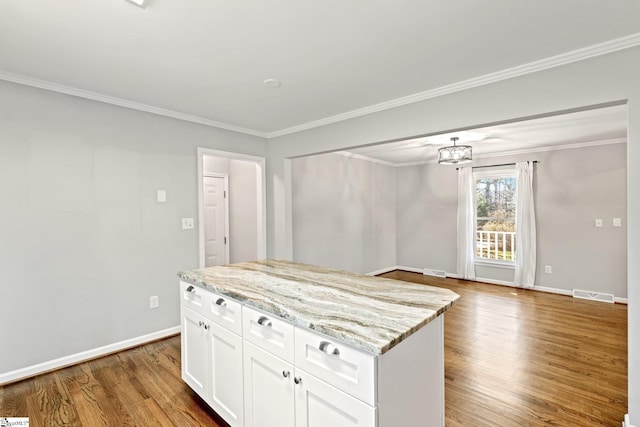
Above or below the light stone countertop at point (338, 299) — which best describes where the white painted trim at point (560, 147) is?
above

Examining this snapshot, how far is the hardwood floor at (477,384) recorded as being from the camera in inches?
79.7

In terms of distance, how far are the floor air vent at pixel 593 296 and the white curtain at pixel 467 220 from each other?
1512 millimetres

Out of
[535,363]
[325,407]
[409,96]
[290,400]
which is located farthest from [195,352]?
[535,363]

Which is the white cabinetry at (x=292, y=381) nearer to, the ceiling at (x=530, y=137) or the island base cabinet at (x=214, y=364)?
the island base cabinet at (x=214, y=364)

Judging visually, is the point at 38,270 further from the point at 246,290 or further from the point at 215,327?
the point at 246,290

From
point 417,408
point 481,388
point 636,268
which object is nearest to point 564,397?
point 481,388

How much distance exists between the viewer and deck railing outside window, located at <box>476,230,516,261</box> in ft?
18.1

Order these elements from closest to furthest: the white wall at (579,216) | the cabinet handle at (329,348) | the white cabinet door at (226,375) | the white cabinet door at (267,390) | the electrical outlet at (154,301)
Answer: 1. the cabinet handle at (329,348)
2. the white cabinet door at (267,390)
3. the white cabinet door at (226,375)
4. the electrical outlet at (154,301)
5. the white wall at (579,216)

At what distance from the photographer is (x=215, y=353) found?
6.38ft

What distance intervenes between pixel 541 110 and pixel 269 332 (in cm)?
237

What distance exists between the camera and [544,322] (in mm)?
3713

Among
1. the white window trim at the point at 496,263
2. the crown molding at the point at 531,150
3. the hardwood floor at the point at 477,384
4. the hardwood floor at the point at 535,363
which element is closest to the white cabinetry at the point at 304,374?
the hardwood floor at the point at 477,384

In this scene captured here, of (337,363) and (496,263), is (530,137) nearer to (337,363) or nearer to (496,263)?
(496,263)

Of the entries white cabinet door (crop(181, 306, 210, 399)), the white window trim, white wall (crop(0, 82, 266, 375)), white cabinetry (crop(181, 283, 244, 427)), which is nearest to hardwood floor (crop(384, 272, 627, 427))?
the white window trim
